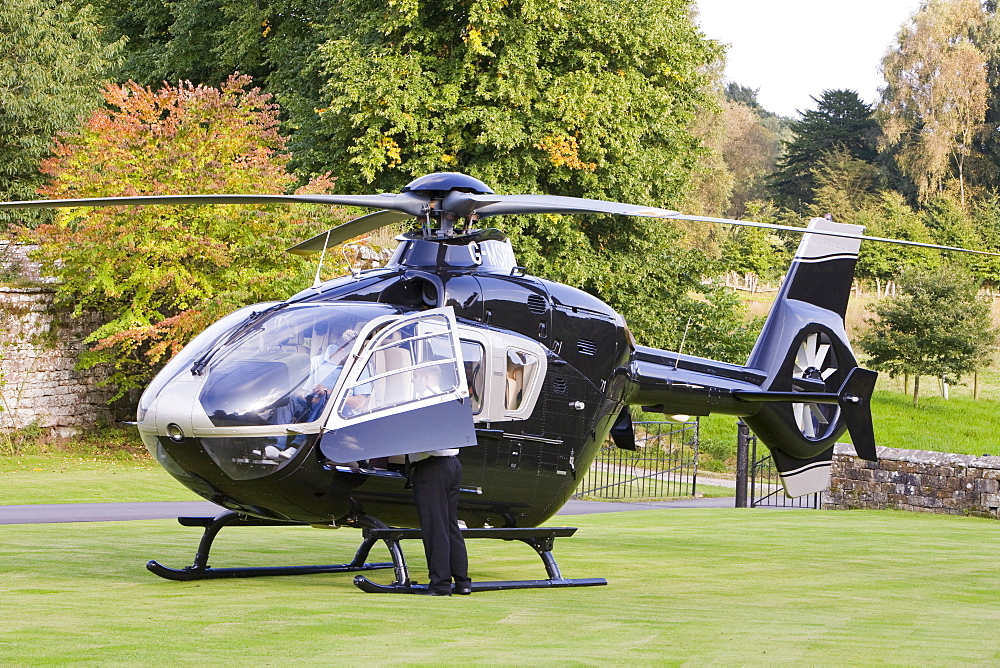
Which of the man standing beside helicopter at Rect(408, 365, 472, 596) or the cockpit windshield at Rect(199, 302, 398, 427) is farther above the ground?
the cockpit windshield at Rect(199, 302, 398, 427)

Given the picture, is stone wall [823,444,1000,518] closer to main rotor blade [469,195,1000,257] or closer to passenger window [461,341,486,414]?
main rotor blade [469,195,1000,257]

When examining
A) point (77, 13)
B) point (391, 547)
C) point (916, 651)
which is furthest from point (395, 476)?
point (77, 13)

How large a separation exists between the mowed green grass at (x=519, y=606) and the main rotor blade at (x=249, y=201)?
2.77m

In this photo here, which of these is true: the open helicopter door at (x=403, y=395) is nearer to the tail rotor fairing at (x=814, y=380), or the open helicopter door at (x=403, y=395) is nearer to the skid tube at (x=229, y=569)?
the skid tube at (x=229, y=569)

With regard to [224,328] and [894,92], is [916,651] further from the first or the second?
[894,92]

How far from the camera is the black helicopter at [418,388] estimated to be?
8766 millimetres

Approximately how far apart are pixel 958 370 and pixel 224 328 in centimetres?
3477

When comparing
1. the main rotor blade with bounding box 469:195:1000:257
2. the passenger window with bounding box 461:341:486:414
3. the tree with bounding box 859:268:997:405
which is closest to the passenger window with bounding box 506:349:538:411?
the passenger window with bounding box 461:341:486:414

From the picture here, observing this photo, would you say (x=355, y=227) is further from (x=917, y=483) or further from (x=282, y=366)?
(x=917, y=483)

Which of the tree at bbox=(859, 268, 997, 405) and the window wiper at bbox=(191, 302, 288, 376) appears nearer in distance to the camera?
the window wiper at bbox=(191, 302, 288, 376)

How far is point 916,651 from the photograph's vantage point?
714 cm

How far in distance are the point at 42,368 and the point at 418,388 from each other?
19.3m

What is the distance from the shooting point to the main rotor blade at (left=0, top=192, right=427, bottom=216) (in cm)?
788

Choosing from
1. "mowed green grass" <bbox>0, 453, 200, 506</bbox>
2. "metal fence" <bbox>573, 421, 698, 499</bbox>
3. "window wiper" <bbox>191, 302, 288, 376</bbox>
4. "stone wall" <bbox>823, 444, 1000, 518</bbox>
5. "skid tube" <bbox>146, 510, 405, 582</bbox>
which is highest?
"window wiper" <bbox>191, 302, 288, 376</bbox>
